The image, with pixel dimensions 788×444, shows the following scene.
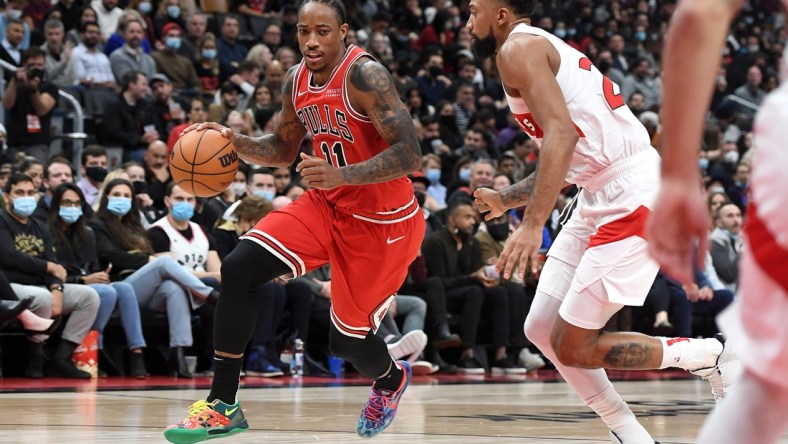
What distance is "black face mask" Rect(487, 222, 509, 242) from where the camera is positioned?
11.2 metres

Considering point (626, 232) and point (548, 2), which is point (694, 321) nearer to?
point (626, 232)

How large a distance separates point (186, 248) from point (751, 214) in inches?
317

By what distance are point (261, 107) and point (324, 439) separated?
8.16 m

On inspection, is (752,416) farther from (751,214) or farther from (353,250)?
(353,250)

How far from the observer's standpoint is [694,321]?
1212 cm

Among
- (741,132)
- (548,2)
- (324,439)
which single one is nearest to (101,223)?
(324,439)

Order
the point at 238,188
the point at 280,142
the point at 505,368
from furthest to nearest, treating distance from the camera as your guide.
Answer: the point at 505,368 < the point at 238,188 < the point at 280,142

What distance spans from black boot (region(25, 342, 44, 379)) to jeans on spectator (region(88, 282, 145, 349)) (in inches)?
17.1

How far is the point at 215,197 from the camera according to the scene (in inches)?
411

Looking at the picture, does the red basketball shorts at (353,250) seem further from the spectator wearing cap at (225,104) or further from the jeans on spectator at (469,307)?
the spectator wearing cap at (225,104)

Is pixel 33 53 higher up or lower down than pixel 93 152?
higher up

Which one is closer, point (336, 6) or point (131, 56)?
point (336, 6)

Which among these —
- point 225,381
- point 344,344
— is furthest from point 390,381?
point 225,381

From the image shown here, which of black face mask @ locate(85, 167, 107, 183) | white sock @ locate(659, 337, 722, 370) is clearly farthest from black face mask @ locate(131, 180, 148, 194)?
white sock @ locate(659, 337, 722, 370)
